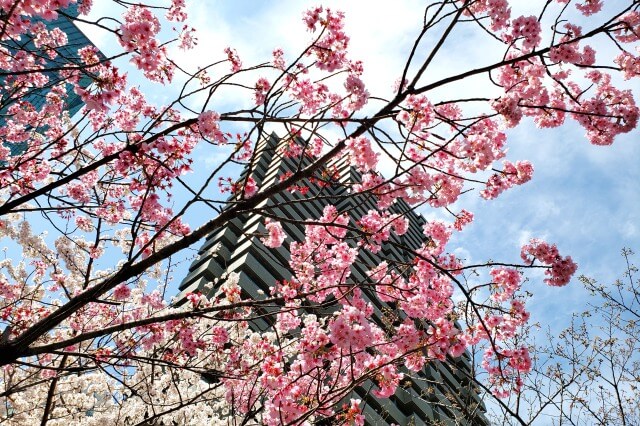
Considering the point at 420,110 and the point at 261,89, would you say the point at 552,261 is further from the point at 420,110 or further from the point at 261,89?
the point at 261,89

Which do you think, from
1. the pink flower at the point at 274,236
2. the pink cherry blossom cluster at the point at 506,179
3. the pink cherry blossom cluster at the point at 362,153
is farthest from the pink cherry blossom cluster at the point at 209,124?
the pink cherry blossom cluster at the point at 506,179

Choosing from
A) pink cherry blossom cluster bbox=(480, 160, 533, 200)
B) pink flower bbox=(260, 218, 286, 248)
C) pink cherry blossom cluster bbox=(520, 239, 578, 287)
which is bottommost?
pink cherry blossom cluster bbox=(520, 239, 578, 287)

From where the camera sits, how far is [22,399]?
888cm

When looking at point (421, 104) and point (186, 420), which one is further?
point (186, 420)

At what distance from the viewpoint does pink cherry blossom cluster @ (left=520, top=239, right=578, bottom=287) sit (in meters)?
6.02

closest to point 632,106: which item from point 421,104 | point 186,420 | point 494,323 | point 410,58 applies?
point 421,104

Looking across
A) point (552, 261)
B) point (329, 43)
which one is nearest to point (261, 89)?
point (329, 43)

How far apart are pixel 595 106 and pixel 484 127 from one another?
1.34 meters

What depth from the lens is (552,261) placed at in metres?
6.14

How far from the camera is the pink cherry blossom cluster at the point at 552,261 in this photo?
19.7 feet

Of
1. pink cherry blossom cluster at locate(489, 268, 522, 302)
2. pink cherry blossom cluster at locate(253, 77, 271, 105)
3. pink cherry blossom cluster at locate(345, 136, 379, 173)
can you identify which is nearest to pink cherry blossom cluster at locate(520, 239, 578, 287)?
pink cherry blossom cluster at locate(489, 268, 522, 302)

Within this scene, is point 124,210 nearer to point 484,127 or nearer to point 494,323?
point 484,127

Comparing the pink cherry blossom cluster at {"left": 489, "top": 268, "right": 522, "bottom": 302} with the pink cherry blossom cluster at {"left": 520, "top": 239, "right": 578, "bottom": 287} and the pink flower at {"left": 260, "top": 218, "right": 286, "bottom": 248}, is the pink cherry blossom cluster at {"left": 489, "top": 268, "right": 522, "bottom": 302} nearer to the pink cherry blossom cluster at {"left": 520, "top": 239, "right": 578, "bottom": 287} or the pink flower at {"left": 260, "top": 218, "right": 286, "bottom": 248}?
the pink cherry blossom cluster at {"left": 520, "top": 239, "right": 578, "bottom": 287}

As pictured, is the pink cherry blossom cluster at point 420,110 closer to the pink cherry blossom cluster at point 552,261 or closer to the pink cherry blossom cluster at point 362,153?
the pink cherry blossom cluster at point 362,153
